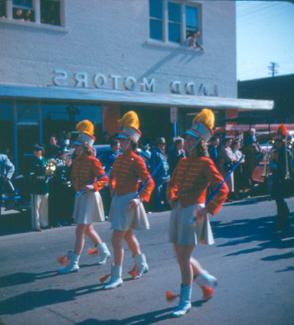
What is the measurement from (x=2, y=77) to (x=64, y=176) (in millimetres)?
5495

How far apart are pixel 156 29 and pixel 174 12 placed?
46.0 inches

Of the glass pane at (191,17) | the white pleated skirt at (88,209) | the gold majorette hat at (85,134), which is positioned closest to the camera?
the white pleated skirt at (88,209)

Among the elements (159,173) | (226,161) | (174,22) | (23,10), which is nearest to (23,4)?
(23,10)

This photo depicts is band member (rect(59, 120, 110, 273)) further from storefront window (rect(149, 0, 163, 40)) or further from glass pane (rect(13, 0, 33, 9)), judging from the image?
storefront window (rect(149, 0, 163, 40))

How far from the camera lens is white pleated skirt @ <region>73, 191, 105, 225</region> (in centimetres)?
630

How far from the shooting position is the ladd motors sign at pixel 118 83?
1563 centimetres

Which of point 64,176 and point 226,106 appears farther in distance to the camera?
point 226,106

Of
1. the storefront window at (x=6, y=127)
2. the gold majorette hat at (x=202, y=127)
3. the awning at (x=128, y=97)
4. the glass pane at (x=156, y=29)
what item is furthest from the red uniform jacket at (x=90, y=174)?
the glass pane at (x=156, y=29)

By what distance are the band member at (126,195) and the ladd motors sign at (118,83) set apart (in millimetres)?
10171

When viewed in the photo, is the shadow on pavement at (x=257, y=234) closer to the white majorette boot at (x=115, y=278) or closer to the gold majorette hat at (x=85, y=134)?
the white majorette boot at (x=115, y=278)

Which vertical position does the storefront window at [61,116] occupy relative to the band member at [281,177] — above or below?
above

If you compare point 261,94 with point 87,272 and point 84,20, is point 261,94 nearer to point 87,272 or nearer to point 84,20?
point 84,20

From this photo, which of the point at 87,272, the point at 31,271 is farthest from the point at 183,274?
the point at 31,271

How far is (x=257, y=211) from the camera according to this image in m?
11.4
